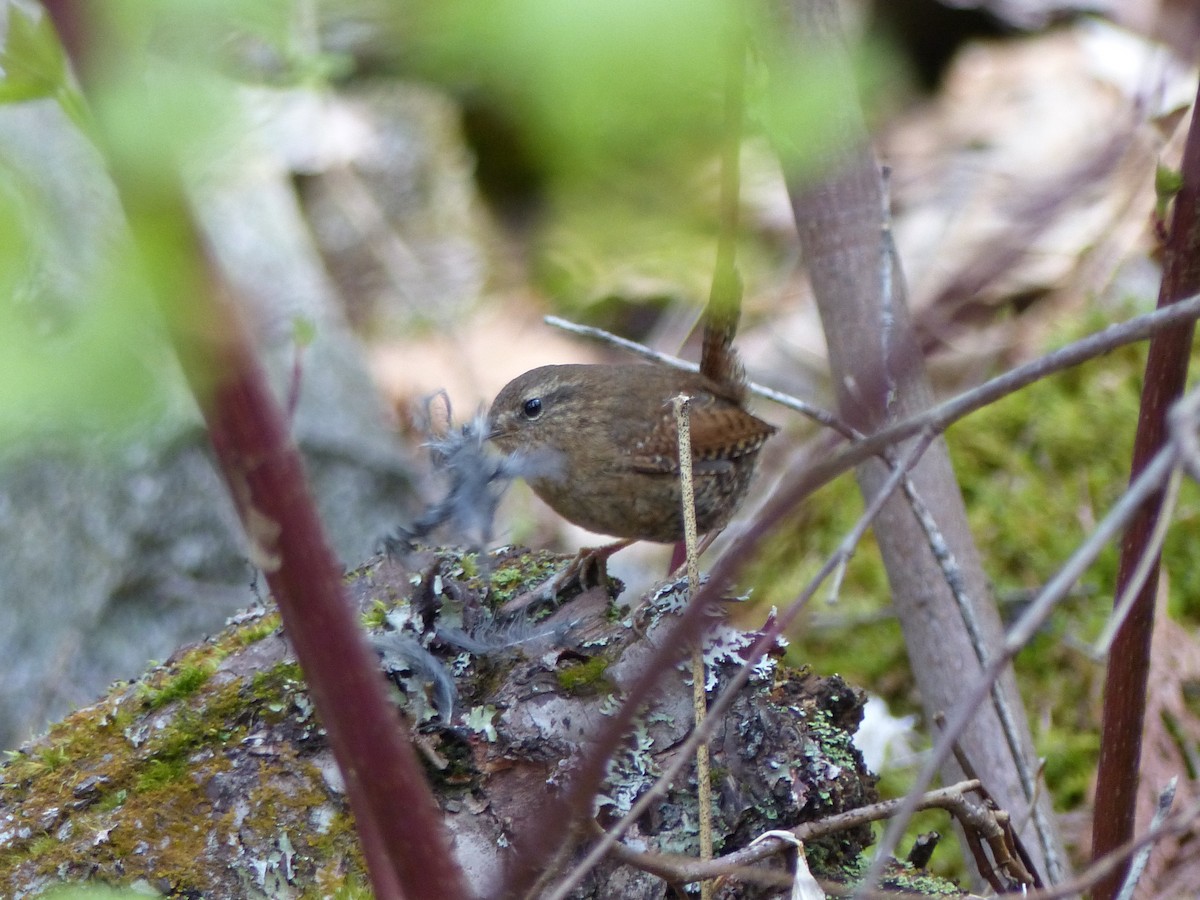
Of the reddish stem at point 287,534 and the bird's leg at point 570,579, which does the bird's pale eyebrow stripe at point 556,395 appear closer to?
the bird's leg at point 570,579

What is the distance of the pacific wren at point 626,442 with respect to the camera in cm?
313

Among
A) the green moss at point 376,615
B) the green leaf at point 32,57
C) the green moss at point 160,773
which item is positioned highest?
the green leaf at point 32,57

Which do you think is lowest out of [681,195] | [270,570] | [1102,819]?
[1102,819]

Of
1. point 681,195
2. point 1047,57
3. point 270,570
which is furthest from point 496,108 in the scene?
point 1047,57

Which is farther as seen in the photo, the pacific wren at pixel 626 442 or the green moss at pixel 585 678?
the pacific wren at pixel 626 442

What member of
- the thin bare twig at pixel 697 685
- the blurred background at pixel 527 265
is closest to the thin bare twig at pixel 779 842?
the thin bare twig at pixel 697 685

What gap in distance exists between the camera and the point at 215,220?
458cm

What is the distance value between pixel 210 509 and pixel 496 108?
3.96m

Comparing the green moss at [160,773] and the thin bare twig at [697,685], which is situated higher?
the thin bare twig at [697,685]

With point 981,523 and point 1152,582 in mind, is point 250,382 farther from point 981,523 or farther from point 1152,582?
point 981,523

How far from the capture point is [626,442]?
3.20 metres

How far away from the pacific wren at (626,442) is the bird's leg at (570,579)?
56 centimetres

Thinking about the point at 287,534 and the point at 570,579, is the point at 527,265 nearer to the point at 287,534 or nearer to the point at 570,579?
the point at 570,579

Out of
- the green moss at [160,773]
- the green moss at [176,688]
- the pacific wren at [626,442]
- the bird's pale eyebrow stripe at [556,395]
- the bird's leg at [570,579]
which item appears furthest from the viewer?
the bird's pale eyebrow stripe at [556,395]
